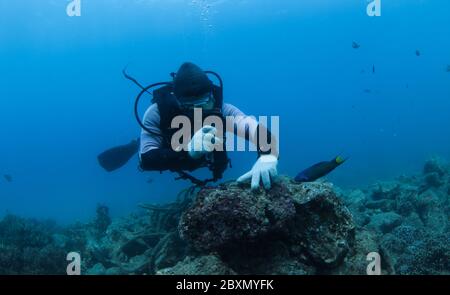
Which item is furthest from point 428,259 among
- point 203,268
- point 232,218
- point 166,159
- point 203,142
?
point 166,159

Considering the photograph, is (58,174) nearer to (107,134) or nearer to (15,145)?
(107,134)

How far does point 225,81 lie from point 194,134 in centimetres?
9784

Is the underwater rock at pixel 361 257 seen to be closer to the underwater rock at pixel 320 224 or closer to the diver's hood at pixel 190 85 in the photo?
the underwater rock at pixel 320 224

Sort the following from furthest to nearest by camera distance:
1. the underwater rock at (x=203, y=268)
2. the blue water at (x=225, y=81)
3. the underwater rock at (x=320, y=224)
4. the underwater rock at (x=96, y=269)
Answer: the blue water at (x=225, y=81)
the underwater rock at (x=96, y=269)
the underwater rock at (x=320, y=224)
the underwater rock at (x=203, y=268)

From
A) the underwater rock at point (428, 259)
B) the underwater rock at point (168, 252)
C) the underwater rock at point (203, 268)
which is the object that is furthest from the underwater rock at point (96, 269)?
the underwater rock at point (428, 259)

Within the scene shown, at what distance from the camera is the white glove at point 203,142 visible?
3.93 metres

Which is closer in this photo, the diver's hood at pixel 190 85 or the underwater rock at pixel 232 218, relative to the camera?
the underwater rock at pixel 232 218

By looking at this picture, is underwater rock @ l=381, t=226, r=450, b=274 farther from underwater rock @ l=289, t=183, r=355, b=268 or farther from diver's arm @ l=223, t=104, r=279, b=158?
diver's arm @ l=223, t=104, r=279, b=158

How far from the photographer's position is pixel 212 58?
87562 millimetres

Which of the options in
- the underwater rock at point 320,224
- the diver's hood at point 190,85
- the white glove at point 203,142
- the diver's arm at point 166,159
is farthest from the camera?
the diver's hood at point 190,85


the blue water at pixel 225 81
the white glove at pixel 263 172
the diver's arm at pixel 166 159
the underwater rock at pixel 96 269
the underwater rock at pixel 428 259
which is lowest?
the underwater rock at pixel 96 269

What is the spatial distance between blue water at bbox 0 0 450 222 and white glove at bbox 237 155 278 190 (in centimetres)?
1947

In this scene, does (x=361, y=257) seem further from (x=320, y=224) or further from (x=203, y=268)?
(x=203, y=268)

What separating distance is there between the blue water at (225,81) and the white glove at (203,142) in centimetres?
1980
